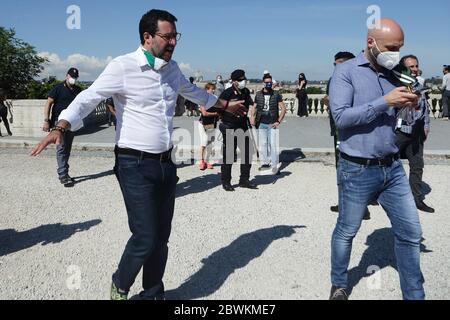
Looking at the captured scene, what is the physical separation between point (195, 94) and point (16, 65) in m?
18.1

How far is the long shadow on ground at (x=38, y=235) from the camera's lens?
4.70 meters

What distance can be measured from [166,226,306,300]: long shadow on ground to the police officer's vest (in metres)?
3.30

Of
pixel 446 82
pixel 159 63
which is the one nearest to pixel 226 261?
pixel 159 63

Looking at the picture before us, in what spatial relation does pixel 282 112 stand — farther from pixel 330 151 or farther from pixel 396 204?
pixel 396 204

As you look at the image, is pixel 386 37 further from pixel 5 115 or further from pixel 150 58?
pixel 5 115

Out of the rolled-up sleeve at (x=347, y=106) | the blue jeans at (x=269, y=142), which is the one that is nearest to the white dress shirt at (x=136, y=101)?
the rolled-up sleeve at (x=347, y=106)

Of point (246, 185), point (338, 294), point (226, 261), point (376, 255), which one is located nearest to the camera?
point (338, 294)

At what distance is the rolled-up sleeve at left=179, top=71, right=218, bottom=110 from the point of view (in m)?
3.48

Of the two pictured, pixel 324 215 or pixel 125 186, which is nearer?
pixel 125 186

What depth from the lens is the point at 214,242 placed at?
4.80 meters
